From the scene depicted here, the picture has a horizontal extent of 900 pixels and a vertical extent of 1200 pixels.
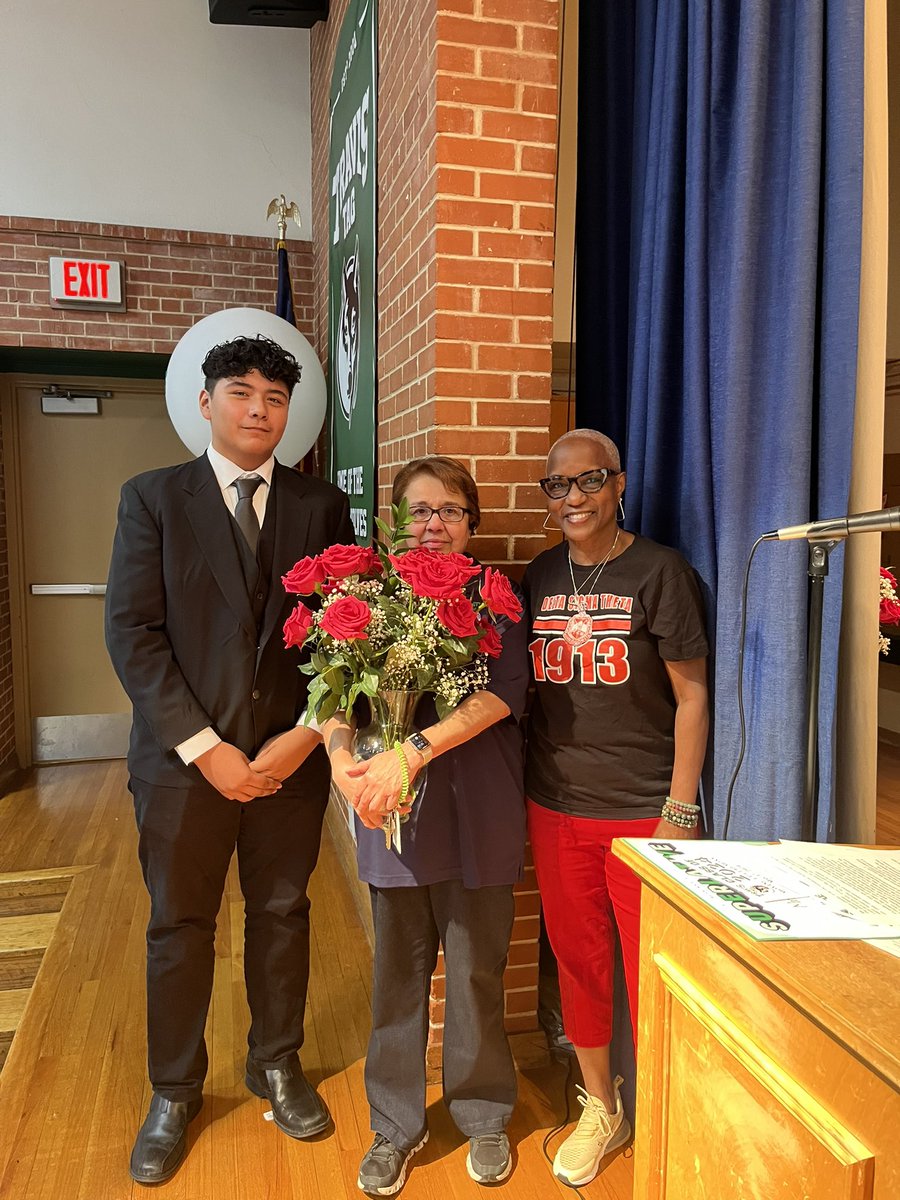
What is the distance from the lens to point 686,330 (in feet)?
6.15

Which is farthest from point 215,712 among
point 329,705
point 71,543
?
point 71,543

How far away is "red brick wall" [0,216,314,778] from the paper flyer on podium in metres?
4.17

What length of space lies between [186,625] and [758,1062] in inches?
56.1

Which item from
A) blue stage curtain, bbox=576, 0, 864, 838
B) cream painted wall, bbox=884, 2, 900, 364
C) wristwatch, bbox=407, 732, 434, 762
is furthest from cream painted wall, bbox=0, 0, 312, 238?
wristwatch, bbox=407, 732, 434, 762

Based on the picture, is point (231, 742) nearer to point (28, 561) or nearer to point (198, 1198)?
point (198, 1198)

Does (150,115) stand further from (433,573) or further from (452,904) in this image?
(452,904)

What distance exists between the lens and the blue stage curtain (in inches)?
61.6

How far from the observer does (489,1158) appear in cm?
186

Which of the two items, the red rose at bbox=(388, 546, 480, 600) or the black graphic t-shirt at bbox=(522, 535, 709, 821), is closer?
the red rose at bbox=(388, 546, 480, 600)

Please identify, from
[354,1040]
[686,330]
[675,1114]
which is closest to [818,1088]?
[675,1114]

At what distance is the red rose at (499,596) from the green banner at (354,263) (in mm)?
1125

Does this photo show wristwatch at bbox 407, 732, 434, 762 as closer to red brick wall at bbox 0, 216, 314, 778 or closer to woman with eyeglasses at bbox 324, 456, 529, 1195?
woman with eyeglasses at bbox 324, 456, 529, 1195

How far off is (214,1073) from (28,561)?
11.8 ft

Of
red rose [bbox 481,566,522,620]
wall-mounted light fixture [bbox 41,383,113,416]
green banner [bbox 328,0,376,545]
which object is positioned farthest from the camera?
wall-mounted light fixture [bbox 41,383,113,416]
